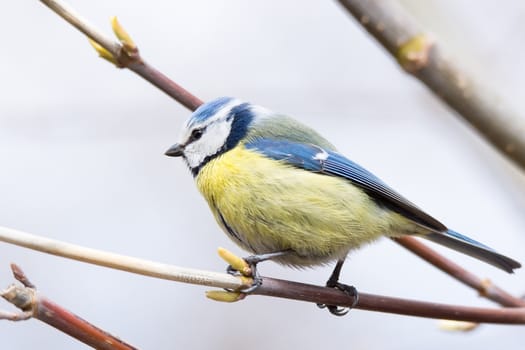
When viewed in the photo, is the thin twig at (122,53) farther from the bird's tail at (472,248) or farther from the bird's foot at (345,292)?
the bird's tail at (472,248)

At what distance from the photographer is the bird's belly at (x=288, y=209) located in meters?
1.67

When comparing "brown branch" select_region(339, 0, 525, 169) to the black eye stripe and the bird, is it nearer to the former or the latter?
the bird

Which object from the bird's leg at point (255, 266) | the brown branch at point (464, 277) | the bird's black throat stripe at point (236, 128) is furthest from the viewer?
the bird's black throat stripe at point (236, 128)

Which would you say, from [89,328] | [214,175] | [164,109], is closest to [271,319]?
[164,109]

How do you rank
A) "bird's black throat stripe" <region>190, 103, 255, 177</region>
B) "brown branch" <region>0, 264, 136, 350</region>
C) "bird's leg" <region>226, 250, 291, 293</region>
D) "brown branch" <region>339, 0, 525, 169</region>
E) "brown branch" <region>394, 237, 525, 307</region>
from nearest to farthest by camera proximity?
"brown branch" <region>339, 0, 525, 169</region>, "brown branch" <region>0, 264, 136, 350</region>, "bird's leg" <region>226, 250, 291, 293</region>, "brown branch" <region>394, 237, 525, 307</region>, "bird's black throat stripe" <region>190, 103, 255, 177</region>

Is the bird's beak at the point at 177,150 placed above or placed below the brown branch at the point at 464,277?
below

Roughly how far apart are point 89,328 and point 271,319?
2.53 meters

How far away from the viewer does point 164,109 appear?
2982 mm

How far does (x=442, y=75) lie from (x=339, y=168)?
119 centimetres

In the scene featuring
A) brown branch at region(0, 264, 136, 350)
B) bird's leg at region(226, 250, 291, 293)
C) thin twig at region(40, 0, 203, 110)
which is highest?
thin twig at region(40, 0, 203, 110)

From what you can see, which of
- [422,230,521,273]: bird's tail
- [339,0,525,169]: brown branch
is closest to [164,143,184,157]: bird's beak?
[422,230,521,273]: bird's tail

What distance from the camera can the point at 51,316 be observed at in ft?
2.71

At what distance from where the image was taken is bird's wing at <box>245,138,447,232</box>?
1.77m

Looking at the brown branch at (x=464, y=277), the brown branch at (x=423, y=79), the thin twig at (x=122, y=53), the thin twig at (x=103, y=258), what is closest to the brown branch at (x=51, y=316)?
the thin twig at (x=103, y=258)
